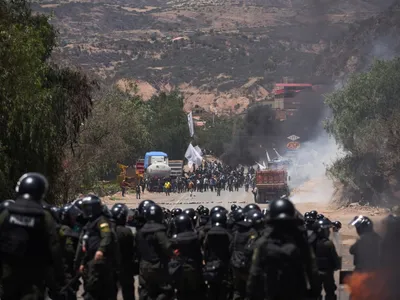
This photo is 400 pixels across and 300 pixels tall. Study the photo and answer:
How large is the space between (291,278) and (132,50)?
622ft

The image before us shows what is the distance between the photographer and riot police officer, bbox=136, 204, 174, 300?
12062 mm

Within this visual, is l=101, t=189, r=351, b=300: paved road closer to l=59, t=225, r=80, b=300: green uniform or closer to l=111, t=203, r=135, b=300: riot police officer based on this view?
l=111, t=203, r=135, b=300: riot police officer

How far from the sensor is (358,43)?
460ft

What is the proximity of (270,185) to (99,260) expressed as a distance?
147 ft

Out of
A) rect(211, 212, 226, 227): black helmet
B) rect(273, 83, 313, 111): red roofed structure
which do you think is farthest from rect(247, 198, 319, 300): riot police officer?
rect(273, 83, 313, 111): red roofed structure

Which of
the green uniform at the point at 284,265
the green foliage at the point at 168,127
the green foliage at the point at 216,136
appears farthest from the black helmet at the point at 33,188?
the green foliage at the point at 216,136

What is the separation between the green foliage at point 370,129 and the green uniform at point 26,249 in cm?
3371

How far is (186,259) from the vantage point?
13070mm

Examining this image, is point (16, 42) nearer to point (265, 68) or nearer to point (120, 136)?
point (120, 136)

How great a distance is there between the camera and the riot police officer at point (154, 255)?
12.1 metres

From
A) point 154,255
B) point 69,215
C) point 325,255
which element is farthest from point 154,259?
point 325,255

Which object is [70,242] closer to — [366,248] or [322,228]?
[322,228]

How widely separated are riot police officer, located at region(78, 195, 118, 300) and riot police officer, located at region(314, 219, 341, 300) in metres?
3.81

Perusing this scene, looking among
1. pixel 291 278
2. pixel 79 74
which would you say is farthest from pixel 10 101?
pixel 291 278
